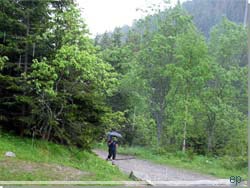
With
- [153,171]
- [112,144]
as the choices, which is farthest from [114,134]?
[153,171]

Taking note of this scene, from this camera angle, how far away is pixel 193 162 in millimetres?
2746

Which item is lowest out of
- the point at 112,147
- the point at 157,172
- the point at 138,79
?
the point at 157,172

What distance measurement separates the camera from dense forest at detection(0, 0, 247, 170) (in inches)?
108

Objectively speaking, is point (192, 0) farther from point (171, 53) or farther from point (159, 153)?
point (159, 153)

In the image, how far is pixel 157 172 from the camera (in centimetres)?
277

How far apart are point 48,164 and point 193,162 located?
1073mm

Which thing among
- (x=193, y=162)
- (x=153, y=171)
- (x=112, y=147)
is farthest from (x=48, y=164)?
(x=193, y=162)

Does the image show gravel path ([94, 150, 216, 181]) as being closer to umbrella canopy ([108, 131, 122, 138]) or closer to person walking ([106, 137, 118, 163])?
person walking ([106, 137, 118, 163])

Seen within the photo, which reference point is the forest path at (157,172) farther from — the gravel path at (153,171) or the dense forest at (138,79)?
the dense forest at (138,79)

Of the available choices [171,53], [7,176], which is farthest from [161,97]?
[7,176]

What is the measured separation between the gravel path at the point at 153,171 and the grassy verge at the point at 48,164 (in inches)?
2.9

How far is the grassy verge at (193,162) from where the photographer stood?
8.93ft

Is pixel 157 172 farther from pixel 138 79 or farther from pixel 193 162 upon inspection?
pixel 138 79

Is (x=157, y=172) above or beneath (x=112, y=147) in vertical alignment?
beneath
